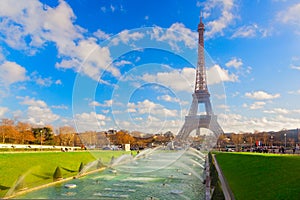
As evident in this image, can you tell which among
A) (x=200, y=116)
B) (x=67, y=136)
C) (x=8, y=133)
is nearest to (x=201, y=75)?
(x=200, y=116)

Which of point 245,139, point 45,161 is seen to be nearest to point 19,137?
point 45,161

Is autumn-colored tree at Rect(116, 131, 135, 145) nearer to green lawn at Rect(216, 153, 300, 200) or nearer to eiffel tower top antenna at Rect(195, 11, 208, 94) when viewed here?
eiffel tower top antenna at Rect(195, 11, 208, 94)

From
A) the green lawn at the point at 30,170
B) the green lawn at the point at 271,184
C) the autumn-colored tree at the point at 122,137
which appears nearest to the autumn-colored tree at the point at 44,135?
the autumn-colored tree at the point at 122,137

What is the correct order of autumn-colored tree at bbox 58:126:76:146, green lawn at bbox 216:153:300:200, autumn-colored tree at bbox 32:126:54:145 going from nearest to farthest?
green lawn at bbox 216:153:300:200, autumn-colored tree at bbox 32:126:54:145, autumn-colored tree at bbox 58:126:76:146

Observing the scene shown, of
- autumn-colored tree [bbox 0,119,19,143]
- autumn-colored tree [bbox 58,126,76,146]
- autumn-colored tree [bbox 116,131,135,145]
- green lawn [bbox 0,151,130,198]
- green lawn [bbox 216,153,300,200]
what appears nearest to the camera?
green lawn [bbox 216,153,300,200]

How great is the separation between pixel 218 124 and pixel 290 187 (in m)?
41.9

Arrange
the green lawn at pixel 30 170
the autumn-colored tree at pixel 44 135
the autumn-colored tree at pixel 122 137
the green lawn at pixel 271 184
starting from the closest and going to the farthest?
the green lawn at pixel 271 184 < the green lawn at pixel 30 170 < the autumn-colored tree at pixel 44 135 < the autumn-colored tree at pixel 122 137

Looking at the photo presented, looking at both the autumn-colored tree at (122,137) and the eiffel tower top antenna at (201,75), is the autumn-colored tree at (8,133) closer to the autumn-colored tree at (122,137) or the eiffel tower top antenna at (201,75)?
the autumn-colored tree at (122,137)

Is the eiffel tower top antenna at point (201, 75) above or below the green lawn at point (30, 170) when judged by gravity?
above

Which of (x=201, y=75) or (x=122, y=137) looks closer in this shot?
(x=201, y=75)

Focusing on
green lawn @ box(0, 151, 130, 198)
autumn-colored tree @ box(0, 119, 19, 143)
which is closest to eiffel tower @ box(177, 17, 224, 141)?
green lawn @ box(0, 151, 130, 198)

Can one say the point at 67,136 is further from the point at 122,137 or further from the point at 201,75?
the point at 201,75

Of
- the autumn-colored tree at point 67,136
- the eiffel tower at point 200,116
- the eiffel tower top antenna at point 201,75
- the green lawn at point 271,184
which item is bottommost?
the autumn-colored tree at point 67,136

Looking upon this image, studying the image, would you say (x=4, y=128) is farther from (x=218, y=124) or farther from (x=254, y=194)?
(x=254, y=194)
